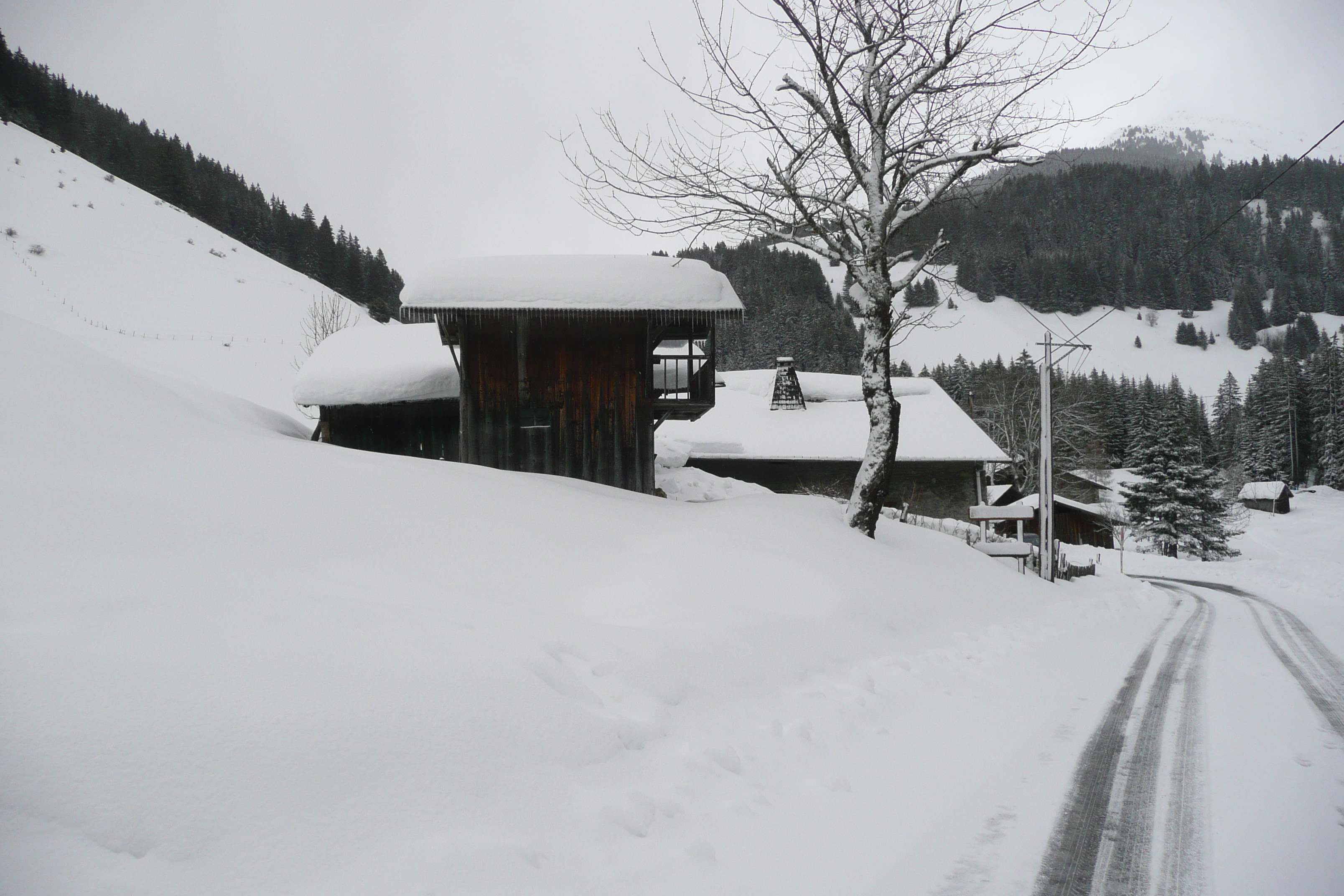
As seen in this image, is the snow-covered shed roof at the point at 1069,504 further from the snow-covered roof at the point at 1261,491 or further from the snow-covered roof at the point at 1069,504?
the snow-covered roof at the point at 1261,491

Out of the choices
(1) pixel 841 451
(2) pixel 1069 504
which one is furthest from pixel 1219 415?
(1) pixel 841 451

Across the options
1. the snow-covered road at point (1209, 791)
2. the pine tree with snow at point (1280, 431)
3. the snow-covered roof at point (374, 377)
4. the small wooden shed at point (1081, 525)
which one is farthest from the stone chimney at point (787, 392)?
the pine tree with snow at point (1280, 431)

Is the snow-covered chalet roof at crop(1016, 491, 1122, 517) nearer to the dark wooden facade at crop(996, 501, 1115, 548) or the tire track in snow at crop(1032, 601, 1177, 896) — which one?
the dark wooden facade at crop(996, 501, 1115, 548)

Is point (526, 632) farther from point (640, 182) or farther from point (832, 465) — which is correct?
point (832, 465)

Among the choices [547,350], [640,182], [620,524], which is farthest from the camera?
[547,350]

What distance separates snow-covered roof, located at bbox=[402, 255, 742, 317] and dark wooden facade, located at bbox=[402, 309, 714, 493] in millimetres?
800

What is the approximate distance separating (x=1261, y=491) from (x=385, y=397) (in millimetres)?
69729

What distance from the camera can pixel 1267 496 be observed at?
54.2 metres

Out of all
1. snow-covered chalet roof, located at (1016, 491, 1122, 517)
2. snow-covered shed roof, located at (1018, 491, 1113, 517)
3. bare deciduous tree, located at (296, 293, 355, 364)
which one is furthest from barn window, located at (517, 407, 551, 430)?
snow-covered shed roof, located at (1018, 491, 1113, 517)

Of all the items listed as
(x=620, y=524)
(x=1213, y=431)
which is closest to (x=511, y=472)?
(x=620, y=524)

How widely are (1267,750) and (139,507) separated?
25.0 ft

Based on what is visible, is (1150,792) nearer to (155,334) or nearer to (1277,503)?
(155,334)

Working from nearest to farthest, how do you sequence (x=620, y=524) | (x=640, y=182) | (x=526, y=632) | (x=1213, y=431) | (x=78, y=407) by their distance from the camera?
(x=526, y=632) → (x=78, y=407) → (x=620, y=524) → (x=640, y=182) → (x=1213, y=431)

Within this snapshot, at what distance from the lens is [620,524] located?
24.2 feet
